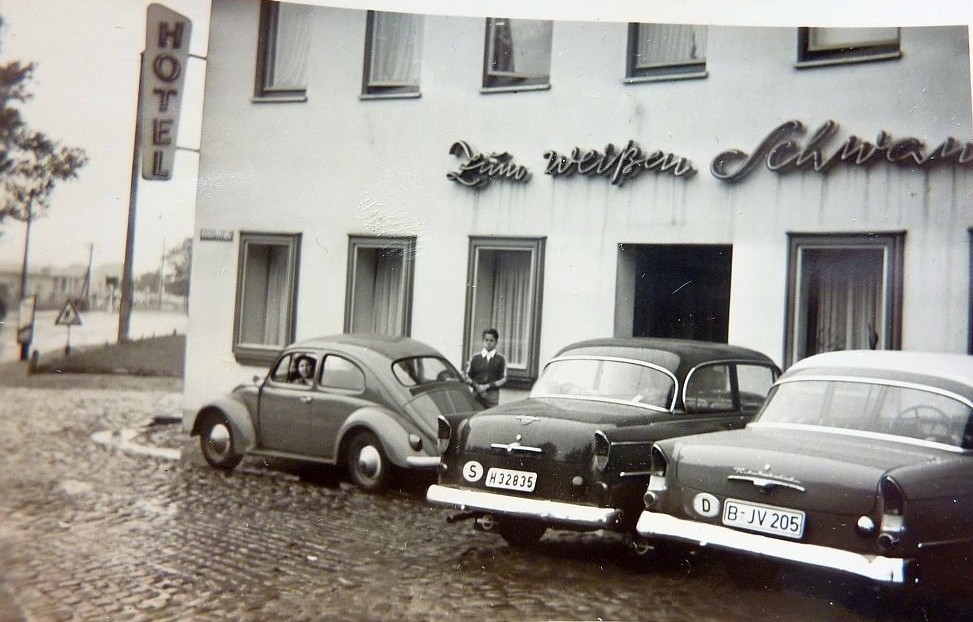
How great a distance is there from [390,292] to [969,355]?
70.5 inches

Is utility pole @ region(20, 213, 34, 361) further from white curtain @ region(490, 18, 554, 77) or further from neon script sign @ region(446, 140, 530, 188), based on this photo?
white curtain @ region(490, 18, 554, 77)

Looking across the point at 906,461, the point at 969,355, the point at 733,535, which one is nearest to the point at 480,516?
the point at 733,535

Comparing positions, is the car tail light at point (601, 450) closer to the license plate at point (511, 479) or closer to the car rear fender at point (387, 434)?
the license plate at point (511, 479)

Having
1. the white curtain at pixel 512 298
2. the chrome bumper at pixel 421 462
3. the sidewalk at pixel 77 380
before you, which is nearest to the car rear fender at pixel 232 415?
the sidewalk at pixel 77 380

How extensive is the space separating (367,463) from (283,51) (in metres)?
1.90

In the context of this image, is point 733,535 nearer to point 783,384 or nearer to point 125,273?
point 783,384

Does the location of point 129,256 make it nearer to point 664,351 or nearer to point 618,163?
point 618,163

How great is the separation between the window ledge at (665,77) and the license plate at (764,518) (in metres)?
1.30

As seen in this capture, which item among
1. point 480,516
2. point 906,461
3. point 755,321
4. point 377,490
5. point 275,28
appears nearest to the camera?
point 906,461

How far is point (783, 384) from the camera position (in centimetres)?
284

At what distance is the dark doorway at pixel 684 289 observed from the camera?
2701mm

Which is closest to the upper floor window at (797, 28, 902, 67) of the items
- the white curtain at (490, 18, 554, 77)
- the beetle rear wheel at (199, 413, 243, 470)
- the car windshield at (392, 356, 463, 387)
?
the white curtain at (490, 18, 554, 77)

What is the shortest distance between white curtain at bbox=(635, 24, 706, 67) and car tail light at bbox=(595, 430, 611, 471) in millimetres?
1249

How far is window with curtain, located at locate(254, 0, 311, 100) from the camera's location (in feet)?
9.48
